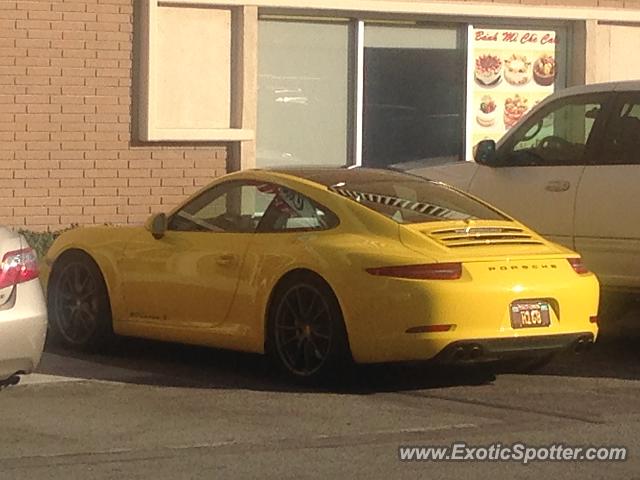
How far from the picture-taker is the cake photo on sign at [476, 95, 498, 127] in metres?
19.1

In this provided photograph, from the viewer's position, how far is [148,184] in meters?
17.1

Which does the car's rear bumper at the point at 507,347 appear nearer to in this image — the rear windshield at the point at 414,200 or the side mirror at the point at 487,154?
the rear windshield at the point at 414,200

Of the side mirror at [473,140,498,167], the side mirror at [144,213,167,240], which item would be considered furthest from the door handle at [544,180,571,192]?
the side mirror at [144,213,167,240]

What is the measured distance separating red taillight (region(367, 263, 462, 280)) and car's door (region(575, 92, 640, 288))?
2209 mm

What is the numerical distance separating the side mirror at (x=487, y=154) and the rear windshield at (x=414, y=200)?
1.32 meters

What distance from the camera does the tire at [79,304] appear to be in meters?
11.4

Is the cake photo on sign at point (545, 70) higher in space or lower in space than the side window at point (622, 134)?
higher

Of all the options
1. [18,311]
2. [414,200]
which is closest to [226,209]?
[414,200]

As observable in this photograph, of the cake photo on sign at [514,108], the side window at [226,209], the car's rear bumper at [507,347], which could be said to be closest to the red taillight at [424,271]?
the car's rear bumper at [507,347]

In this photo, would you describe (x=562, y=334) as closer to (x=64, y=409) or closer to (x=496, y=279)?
(x=496, y=279)

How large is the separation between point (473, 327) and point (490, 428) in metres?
1.00

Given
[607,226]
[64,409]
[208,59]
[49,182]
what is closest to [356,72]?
[208,59]

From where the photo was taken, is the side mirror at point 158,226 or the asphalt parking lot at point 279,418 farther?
the side mirror at point 158,226

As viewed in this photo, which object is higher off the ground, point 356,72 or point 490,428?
point 356,72
